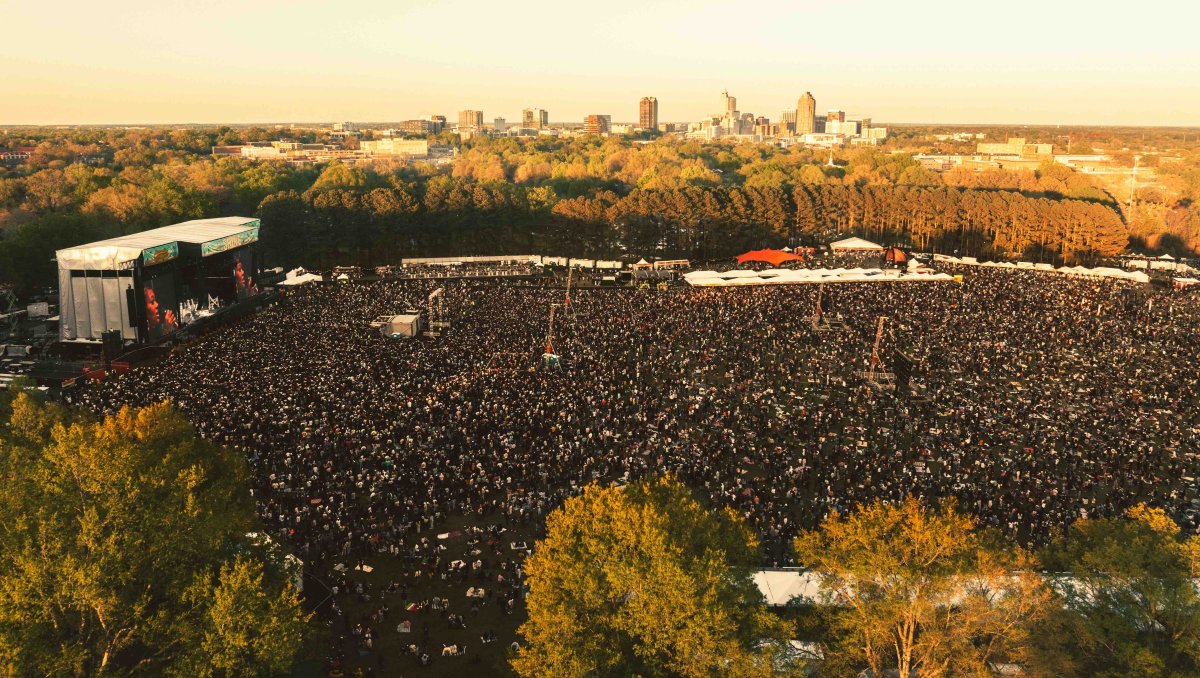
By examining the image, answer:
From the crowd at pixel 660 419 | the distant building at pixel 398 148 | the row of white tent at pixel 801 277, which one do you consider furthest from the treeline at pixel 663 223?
the distant building at pixel 398 148

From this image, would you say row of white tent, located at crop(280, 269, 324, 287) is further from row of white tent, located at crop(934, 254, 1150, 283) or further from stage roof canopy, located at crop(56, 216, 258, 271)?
row of white tent, located at crop(934, 254, 1150, 283)

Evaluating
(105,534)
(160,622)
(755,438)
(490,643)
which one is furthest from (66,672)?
(755,438)

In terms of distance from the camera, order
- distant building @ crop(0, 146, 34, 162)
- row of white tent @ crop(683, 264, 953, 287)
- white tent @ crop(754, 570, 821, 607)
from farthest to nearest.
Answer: distant building @ crop(0, 146, 34, 162) < row of white tent @ crop(683, 264, 953, 287) < white tent @ crop(754, 570, 821, 607)

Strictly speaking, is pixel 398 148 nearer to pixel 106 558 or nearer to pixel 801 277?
pixel 801 277

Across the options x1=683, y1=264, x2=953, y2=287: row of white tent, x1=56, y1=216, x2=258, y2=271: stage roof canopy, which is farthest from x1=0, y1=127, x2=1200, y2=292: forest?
x1=683, y1=264, x2=953, y2=287: row of white tent

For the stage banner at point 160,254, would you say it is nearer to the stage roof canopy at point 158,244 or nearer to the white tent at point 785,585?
the stage roof canopy at point 158,244

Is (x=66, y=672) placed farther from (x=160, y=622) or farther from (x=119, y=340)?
(x=119, y=340)

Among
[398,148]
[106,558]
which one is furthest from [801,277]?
[398,148]
